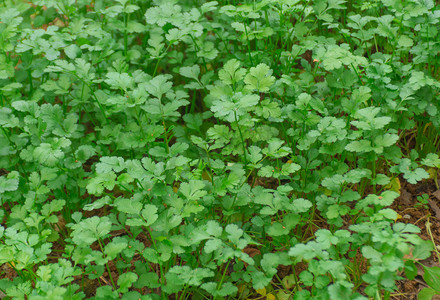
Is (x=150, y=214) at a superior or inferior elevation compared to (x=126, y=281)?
superior

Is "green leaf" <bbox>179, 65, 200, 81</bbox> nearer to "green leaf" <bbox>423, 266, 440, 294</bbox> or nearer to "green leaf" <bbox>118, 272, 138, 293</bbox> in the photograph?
"green leaf" <bbox>118, 272, 138, 293</bbox>

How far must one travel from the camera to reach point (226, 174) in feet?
6.97

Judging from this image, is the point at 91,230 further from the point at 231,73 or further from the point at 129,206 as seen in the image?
the point at 231,73

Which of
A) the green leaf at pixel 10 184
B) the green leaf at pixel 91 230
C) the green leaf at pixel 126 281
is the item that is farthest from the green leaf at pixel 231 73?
the green leaf at pixel 10 184

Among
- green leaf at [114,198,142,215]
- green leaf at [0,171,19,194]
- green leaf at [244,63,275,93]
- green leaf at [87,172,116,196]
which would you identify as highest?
green leaf at [244,63,275,93]

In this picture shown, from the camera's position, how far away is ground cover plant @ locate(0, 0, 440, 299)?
1784 millimetres

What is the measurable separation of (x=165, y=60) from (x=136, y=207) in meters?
1.52

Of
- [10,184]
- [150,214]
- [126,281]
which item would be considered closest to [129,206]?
[150,214]

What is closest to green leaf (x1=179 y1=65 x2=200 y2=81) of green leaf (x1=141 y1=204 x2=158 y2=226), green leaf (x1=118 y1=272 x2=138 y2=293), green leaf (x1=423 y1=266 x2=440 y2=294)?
green leaf (x1=141 y1=204 x2=158 y2=226)

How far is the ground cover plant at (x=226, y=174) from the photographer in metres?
1.78

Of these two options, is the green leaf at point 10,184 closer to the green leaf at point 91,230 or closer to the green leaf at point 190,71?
the green leaf at point 91,230

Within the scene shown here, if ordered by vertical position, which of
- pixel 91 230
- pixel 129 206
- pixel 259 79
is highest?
pixel 259 79

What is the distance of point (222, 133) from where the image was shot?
223 centimetres

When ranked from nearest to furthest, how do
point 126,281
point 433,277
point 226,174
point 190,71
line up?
point 126,281 → point 433,277 → point 226,174 → point 190,71
